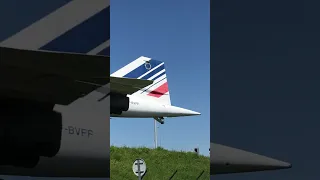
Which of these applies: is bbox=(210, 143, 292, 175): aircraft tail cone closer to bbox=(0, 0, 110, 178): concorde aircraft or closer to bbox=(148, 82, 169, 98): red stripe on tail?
bbox=(148, 82, 169, 98): red stripe on tail

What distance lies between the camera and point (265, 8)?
10.2 ft

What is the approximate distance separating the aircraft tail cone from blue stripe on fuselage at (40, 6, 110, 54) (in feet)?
3.43

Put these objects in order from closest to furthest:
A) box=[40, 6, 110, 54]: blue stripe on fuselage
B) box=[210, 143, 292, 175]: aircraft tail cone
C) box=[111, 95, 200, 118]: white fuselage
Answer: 1. box=[111, 95, 200, 118]: white fuselage
2. box=[40, 6, 110, 54]: blue stripe on fuselage
3. box=[210, 143, 292, 175]: aircraft tail cone

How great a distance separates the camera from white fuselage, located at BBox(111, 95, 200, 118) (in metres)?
2.44

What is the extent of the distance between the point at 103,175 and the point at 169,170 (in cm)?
39

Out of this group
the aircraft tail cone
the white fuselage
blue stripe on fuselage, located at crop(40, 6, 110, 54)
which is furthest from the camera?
the aircraft tail cone

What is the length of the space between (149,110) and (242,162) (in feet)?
2.76

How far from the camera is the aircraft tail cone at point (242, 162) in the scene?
9.46ft

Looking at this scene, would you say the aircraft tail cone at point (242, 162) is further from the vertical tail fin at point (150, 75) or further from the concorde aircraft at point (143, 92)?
the vertical tail fin at point (150, 75)

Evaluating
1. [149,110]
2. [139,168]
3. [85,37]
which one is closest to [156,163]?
[139,168]

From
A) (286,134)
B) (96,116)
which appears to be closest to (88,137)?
(96,116)

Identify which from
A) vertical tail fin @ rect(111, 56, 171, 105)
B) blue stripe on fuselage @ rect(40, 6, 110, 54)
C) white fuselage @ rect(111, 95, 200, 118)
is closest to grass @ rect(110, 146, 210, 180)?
white fuselage @ rect(111, 95, 200, 118)

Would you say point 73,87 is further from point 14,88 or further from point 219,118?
point 219,118

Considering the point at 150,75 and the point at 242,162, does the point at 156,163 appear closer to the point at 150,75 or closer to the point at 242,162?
the point at 150,75
